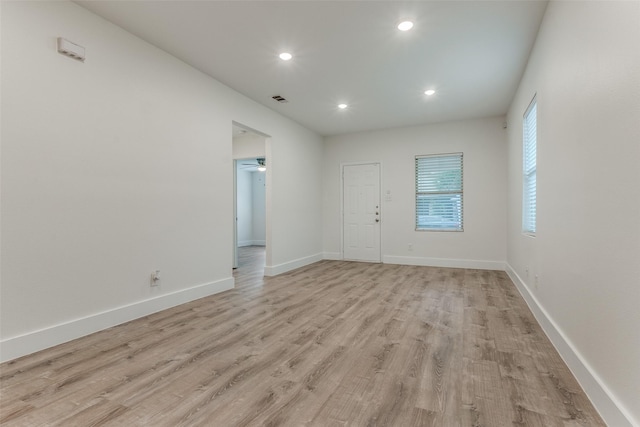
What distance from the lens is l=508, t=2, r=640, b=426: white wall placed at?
133 centimetres

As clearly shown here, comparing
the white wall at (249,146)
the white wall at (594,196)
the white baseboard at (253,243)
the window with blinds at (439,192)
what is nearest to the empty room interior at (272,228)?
the white wall at (594,196)

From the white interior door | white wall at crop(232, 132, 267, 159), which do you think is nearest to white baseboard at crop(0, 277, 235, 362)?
white wall at crop(232, 132, 267, 159)

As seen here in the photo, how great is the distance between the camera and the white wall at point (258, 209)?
11102mm

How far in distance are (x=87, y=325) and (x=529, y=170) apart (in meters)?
4.76

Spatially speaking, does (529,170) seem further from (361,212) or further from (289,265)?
(289,265)

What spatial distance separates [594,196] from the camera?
171 cm

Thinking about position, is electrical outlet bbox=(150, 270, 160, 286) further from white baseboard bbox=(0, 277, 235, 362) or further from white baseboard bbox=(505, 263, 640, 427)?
white baseboard bbox=(505, 263, 640, 427)

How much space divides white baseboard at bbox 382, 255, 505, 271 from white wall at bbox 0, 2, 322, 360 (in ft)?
11.6

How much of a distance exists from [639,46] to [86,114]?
362 centimetres

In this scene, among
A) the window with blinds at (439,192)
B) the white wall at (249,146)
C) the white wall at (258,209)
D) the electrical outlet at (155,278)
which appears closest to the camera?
the electrical outlet at (155,278)

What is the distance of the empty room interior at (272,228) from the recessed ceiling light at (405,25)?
59 mm

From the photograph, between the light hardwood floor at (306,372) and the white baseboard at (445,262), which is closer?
the light hardwood floor at (306,372)

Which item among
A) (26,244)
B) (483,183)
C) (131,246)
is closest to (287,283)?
(131,246)

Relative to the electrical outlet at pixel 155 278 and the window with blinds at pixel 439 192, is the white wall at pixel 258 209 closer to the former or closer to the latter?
the window with blinds at pixel 439 192
